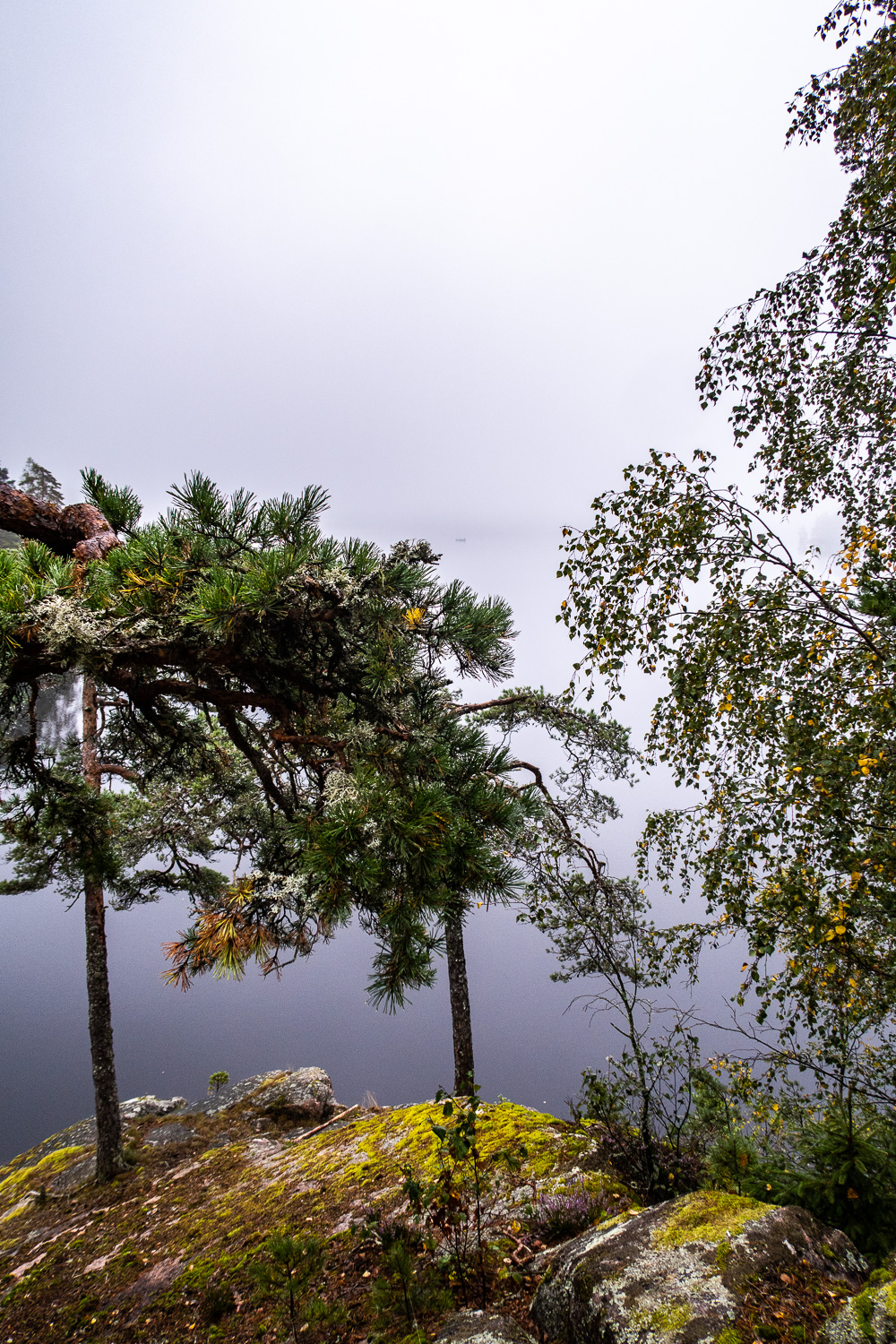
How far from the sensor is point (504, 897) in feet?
7.82

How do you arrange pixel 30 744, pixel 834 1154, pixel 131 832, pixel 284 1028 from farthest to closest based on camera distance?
pixel 284 1028
pixel 131 832
pixel 30 744
pixel 834 1154

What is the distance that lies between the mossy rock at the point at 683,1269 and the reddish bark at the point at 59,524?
359cm

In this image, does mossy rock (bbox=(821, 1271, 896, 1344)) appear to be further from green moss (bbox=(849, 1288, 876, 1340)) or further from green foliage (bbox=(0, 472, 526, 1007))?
green foliage (bbox=(0, 472, 526, 1007))

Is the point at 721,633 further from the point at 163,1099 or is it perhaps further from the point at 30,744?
the point at 163,1099

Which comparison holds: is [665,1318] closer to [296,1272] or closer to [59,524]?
[296,1272]

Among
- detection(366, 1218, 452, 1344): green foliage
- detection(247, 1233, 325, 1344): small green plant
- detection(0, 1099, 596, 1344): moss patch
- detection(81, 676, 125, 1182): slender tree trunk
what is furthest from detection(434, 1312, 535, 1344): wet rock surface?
detection(81, 676, 125, 1182): slender tree trunk

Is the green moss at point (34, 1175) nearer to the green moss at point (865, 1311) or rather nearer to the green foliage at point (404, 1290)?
the green foliage at point (404, 1290)

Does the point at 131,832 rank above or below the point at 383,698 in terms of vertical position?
below

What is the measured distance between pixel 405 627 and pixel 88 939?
7582mm

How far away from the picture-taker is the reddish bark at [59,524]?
228 cm

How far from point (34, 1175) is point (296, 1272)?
8113 millimetres

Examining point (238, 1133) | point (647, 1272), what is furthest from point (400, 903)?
point (238, 1133)

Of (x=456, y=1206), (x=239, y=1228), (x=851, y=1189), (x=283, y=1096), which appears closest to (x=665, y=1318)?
(x=456, y=1206)

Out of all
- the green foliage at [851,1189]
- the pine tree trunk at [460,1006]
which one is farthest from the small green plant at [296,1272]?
the pine tree trunk at [460,1006]
